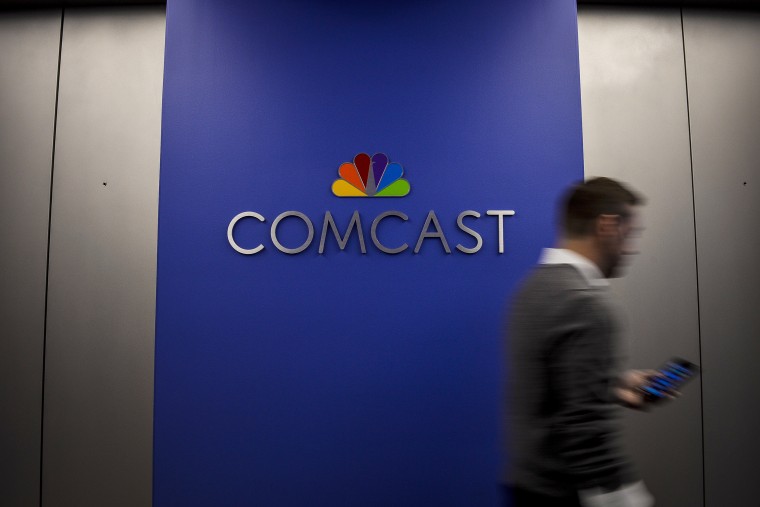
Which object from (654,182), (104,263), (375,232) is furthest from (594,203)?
Answer: (104,263)

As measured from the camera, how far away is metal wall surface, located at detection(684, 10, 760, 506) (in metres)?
3.73

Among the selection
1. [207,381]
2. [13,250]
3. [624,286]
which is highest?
[13,250]

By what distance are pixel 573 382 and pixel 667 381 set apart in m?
0.46

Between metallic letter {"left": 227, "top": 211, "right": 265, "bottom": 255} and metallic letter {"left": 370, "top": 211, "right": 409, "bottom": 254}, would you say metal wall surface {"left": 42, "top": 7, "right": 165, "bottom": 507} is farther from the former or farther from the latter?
metallic letter {"left": 370, "top": 211, "right": 409, "bottom": 254}

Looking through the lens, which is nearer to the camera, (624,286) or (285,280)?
(285,280)

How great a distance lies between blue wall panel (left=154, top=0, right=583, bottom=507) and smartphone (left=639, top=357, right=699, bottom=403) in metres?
1.07

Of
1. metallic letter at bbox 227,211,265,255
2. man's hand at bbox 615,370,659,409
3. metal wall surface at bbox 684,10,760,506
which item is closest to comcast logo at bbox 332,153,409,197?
metallic letter at bbox 227,211,265,255

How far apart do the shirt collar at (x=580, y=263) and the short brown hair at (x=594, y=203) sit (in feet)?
0.29

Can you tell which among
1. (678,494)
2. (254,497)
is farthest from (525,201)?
(678,494)

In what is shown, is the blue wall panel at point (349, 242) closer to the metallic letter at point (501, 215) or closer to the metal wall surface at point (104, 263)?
the metallic letter at point (501, 215)

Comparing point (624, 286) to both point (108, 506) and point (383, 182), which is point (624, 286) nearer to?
point (383, 182)

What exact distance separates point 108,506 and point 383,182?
306 centimetres

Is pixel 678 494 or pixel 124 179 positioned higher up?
pixel 124 179

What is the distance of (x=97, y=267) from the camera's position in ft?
12.5
